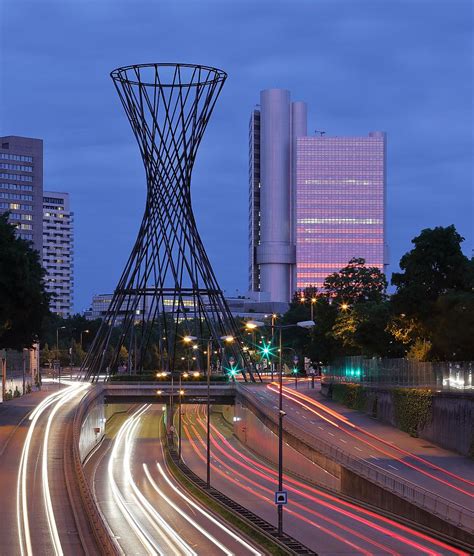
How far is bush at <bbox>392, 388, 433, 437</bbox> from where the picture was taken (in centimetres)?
8225

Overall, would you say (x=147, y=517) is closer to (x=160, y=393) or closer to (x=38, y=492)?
(x=38, y=492)

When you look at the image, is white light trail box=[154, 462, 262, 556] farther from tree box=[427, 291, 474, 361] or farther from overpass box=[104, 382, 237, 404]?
overpass box=[104, 382, 237, 404]

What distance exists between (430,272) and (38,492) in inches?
1891

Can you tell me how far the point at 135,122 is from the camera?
112375mm

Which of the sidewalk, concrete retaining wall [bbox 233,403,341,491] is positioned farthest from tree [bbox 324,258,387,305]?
the sidewalk

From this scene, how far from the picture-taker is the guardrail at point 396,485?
49.4 m

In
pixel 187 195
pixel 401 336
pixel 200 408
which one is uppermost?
pixel 187 195

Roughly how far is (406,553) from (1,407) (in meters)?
63.2

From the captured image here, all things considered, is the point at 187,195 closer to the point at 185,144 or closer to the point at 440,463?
the point at 185,144

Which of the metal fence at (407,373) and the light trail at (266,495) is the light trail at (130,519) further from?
the metal fence at (407,373)

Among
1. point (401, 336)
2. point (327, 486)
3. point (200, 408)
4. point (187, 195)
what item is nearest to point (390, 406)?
point (401, 336)

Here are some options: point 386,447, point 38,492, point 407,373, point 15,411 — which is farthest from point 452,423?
point 15,411

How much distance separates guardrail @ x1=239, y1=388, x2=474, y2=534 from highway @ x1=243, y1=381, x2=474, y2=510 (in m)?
0.73

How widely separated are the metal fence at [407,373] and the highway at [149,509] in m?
19.0
